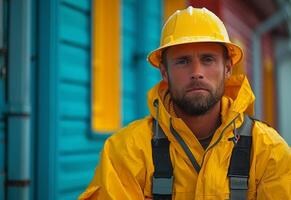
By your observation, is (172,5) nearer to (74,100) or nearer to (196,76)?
(74,100)

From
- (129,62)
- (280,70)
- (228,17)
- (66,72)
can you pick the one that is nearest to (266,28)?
(228,17)

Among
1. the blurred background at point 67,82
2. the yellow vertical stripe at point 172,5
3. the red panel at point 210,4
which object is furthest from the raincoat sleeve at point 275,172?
the yellow vertical stripe at point 172,5

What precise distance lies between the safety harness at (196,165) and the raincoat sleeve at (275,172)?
0.26 feet

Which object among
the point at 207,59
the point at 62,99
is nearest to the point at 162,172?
the point at 207,59

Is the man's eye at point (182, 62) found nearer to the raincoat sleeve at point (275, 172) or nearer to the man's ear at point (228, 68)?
the man's ear at point (228, 68)

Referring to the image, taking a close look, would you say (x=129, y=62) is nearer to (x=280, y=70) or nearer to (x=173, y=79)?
(x=173, y=79)

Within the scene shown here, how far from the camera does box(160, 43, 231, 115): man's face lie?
286cm

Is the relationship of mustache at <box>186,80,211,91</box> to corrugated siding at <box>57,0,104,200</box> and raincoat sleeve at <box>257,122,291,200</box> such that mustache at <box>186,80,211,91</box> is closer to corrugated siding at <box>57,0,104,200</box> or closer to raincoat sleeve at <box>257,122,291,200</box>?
raincoat sleeve at <box>257,122,291,200</box>

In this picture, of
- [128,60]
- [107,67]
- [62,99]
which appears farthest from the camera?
[128,60]

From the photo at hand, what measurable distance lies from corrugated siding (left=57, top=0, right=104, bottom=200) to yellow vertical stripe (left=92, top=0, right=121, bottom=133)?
1.39 feet

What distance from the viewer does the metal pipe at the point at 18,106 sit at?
3779 millimetres

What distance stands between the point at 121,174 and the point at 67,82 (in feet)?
6.48

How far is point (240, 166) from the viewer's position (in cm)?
274

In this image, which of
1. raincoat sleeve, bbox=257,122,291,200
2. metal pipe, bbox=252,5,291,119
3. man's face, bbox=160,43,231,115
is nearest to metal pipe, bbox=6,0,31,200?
man's face, bbox=160,43,231,115
